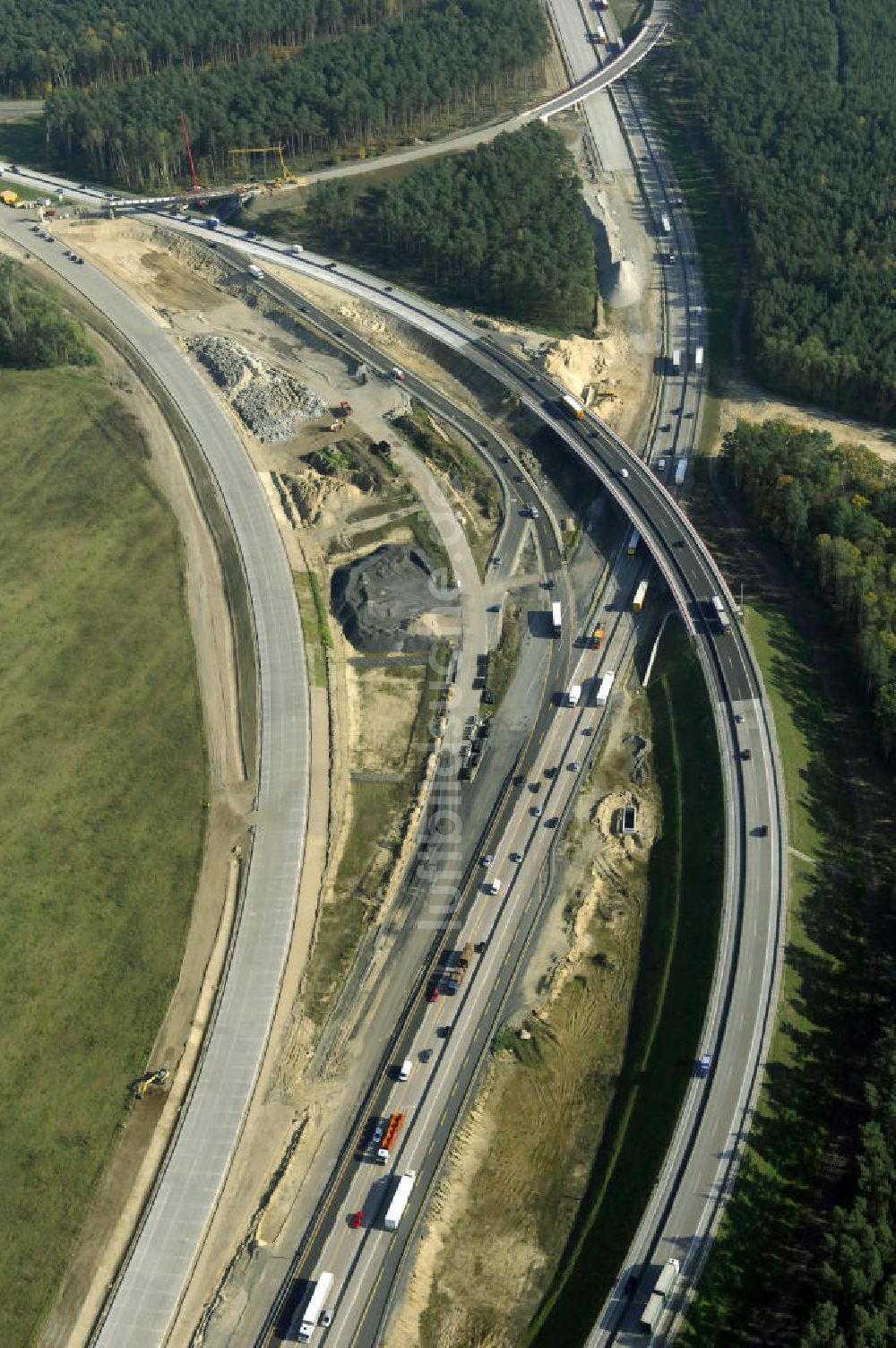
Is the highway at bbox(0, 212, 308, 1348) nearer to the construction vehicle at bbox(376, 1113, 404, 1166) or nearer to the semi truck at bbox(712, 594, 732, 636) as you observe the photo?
the construction vehicle at bbox(376, 1113, 404, 1166)

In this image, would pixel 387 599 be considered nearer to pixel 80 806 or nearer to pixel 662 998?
pixel 80 806

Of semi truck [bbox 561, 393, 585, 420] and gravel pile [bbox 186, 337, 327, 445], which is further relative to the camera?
semi truck [bbox 561, 393, 585, 420]

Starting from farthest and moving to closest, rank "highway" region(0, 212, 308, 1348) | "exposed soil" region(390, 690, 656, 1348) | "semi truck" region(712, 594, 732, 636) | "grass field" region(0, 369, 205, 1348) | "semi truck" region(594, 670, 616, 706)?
"semi truck" region(712, 594, 732, 636) < "semi truck" region(594, 670, 616, 706) < "grass field" region(0, 369, 205, 1348) < "highway" region(0, 212, 308, 1348) < "exposed soil" region(390, 690, 656, 1348)

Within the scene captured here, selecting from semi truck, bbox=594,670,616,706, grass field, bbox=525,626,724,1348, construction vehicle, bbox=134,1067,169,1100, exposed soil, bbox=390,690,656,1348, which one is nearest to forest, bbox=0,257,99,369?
semi truck, bbox=594,670,616,706

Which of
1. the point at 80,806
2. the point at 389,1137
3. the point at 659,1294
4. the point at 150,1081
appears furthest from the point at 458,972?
the point at 80,806

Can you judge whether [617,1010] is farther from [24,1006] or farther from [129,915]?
[24,1006]

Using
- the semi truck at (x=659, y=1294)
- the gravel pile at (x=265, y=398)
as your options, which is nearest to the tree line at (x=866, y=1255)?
the semi truck at (x=659, y=1294)

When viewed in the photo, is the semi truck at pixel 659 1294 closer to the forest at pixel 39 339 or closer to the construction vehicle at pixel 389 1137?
the construction vehicle at pixel 389 1137

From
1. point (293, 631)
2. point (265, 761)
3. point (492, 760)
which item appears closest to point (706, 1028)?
point (492, 760)
